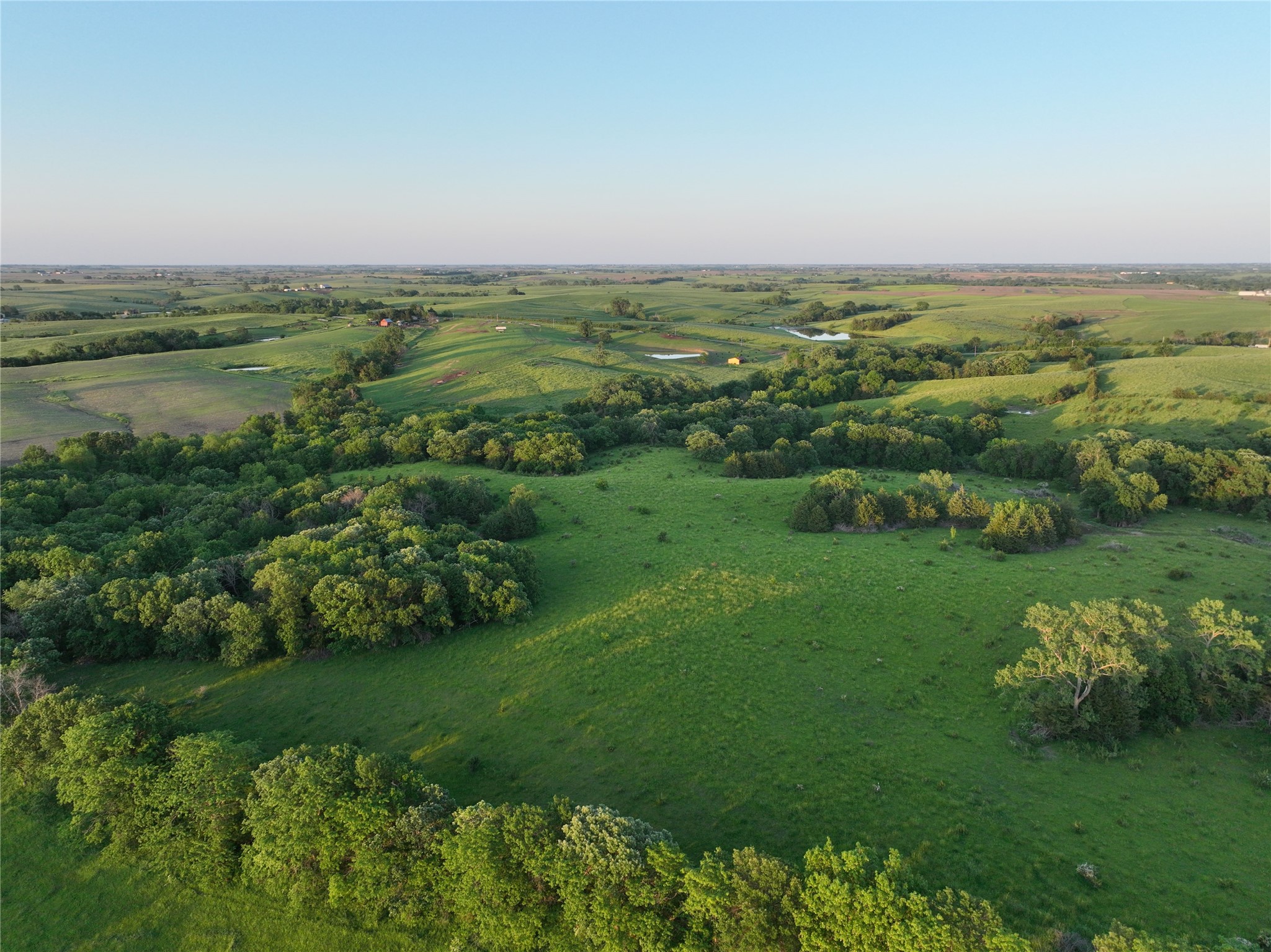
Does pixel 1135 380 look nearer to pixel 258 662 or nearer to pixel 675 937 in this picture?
pixel 675 937

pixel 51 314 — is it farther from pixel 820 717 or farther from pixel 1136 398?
pixel 1136 398

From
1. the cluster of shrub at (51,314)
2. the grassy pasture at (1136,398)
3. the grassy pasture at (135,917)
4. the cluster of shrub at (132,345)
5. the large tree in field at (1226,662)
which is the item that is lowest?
the grassy pasture at (135,917)

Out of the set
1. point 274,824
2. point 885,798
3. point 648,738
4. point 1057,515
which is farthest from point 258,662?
point 1057,515

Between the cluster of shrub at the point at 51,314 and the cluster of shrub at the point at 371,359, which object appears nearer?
the cluster of shrub at the point at 371,359

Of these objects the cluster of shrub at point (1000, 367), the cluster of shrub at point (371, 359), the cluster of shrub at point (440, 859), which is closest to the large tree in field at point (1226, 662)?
the cluster of shrub at point (440, 859)

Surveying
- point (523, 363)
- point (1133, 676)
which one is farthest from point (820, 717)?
point (523, 363)

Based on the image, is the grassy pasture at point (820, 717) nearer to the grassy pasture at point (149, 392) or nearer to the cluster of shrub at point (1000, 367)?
the grassy pasture at point (149, 392)

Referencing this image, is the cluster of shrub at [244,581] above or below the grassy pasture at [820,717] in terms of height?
above
